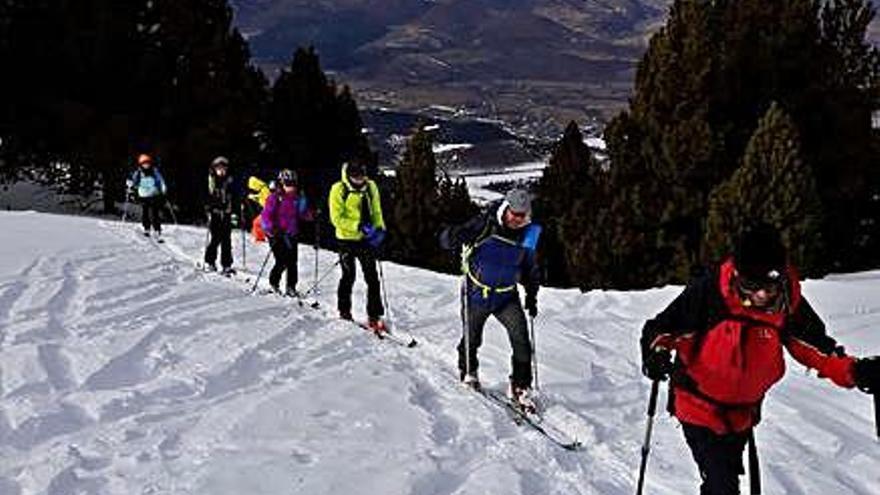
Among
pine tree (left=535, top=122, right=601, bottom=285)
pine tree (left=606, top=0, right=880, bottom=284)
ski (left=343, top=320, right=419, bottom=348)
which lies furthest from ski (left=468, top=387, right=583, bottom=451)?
pine tree (left=535, top=122, right=601, bottom=285)

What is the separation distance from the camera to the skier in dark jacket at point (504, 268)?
8258mm

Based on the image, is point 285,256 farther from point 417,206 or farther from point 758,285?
point 417,206

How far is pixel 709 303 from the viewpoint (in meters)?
4.90

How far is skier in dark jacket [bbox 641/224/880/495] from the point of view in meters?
4.74

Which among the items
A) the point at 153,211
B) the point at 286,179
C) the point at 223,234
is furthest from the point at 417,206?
the point at 286,179

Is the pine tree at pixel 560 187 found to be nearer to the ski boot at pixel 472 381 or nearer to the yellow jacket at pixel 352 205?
the yellow jacket at pixel 352 205

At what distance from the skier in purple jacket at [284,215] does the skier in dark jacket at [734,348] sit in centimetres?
903

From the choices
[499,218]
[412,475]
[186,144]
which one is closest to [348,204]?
[499,218]

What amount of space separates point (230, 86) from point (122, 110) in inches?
189

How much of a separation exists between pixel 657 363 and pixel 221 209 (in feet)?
40.4

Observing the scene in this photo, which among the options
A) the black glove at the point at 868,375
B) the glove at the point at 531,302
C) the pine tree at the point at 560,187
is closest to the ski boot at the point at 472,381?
the glove at the point at 531,302

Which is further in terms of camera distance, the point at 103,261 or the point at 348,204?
the point at 103,261

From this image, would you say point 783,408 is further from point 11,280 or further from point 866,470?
point 11,280

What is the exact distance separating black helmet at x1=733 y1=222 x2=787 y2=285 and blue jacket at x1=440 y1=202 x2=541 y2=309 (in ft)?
11.8
